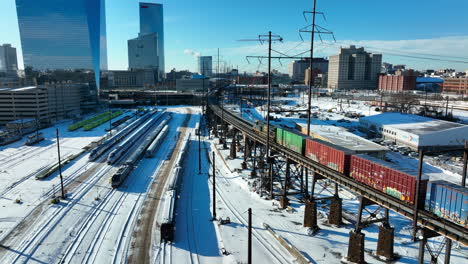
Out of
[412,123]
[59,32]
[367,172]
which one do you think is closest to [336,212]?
[367,172]

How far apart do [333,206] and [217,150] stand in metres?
34.1

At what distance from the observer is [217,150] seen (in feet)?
194

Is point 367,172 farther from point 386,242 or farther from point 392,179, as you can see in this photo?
point 386,242

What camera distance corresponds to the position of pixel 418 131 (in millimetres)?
58969

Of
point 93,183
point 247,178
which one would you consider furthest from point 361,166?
point 93,183

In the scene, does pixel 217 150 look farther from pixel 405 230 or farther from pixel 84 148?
pixel 405 230

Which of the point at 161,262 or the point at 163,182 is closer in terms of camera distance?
the point at 161,262

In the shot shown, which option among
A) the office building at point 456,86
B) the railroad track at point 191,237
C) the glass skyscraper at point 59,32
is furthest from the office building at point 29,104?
the office building at point 456,86

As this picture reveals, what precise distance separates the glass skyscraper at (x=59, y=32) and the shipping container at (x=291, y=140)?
148394 millimetres

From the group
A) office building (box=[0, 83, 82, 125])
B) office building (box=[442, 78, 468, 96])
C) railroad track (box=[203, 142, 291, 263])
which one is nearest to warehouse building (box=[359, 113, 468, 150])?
railroad track (box=[203, 142, 291, 263])

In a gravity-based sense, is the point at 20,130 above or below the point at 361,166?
below

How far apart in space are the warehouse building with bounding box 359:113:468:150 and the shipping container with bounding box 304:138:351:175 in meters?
37.5

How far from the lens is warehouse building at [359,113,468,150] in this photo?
185ft

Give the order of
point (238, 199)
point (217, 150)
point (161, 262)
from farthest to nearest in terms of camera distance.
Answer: point (217, 150) → point (238, 199) → point (161, 262)
